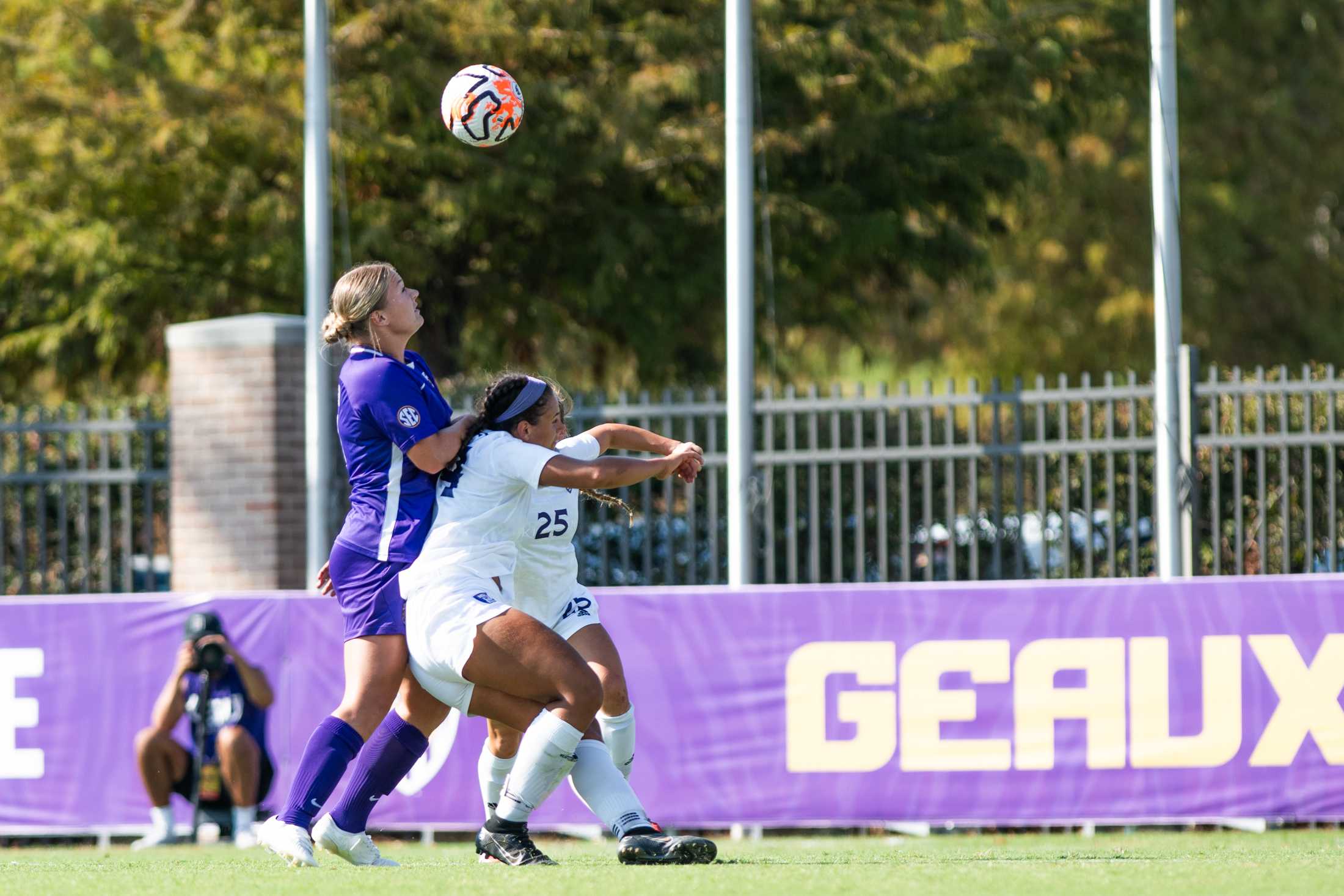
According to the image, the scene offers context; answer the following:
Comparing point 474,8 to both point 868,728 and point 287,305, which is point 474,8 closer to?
point 287,305

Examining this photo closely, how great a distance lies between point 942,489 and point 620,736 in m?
6.63

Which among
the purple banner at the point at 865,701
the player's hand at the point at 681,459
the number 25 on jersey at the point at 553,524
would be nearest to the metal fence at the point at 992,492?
the purple banner at the point at 865,701

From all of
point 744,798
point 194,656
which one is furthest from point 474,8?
point 744,798

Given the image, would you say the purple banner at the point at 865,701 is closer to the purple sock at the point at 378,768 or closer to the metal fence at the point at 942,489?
the metal fence at the point at 942,489

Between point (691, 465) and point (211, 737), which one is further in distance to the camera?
point (211, 737)

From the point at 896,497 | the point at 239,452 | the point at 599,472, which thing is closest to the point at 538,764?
the point at 599,472

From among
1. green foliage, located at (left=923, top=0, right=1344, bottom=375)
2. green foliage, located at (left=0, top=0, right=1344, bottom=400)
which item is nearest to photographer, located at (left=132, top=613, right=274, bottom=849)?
green foliage, located at (left=0, top=0, right=1344, bottom=400)

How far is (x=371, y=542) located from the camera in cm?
552

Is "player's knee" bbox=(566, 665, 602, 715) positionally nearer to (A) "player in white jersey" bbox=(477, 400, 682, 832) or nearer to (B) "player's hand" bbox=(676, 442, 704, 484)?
(B) "player's hand" bbox=(676, 442, 704, 484)

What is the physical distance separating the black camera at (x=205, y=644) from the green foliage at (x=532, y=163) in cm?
496

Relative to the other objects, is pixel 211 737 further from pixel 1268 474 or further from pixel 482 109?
pixel 1268 474

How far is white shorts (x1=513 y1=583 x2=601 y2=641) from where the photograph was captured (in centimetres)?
625

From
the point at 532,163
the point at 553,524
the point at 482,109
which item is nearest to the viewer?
the point at 553,524

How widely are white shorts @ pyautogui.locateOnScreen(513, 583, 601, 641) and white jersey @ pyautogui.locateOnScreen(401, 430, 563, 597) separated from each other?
80cm
